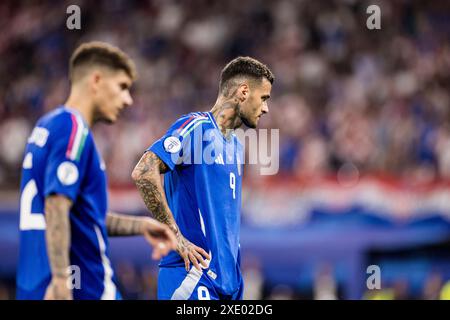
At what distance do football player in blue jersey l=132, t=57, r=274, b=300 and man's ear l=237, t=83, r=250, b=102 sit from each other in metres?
0.02

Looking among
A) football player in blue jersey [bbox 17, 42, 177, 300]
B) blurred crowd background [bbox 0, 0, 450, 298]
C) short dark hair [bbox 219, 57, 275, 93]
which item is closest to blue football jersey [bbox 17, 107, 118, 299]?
football player in blue jersey [bbox 17, 42, 177, 300]

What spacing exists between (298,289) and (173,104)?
494 centimetres

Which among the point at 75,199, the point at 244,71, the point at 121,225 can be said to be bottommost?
the point at 121,225

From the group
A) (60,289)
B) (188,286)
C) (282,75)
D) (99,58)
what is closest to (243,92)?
(188,286)

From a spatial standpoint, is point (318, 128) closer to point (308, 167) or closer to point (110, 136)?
point (308, 167)

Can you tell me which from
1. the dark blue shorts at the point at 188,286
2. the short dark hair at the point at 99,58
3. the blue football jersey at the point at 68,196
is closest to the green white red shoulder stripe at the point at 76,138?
the blue football jersey at the point at 68,196

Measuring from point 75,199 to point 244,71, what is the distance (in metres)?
2.31

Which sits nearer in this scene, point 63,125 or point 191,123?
point 63,125

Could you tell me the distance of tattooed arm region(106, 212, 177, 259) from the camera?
397 centimetres

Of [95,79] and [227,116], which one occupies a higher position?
[227,116]

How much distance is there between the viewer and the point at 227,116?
19.0 feet

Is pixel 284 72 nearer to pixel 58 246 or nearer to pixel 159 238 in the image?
pixel 159 238

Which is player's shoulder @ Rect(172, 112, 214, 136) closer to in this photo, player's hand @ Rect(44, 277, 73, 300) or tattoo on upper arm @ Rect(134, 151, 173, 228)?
tattoo on upper arm @ Rect(134, 151, 173, 228)

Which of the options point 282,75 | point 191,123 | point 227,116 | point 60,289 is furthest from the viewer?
point 282,75
